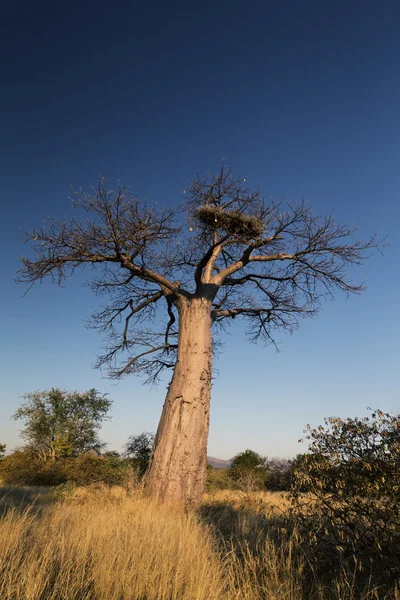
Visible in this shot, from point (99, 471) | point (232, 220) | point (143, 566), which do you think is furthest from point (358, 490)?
point (99, 471)

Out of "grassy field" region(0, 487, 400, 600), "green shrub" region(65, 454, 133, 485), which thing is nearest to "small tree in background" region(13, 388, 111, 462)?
"green shrub" region(65, 454, 133, 485)

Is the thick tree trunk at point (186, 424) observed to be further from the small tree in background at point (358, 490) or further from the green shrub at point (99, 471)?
the small tree in background at point (358, 490)

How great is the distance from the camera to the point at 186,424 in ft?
18.8

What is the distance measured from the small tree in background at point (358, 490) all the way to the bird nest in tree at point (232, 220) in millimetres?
4425

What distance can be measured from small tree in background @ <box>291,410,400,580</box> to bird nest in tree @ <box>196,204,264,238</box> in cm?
442

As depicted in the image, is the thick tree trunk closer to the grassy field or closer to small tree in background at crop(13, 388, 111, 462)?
the grassy field

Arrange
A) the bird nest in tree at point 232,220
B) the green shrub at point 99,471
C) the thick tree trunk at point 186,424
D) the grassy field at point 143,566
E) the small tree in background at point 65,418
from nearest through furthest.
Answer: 1. the grassy field at point 143,566
2. the thick tree trunk at point 186,424
3. the bird nest in tree at point 232,220
4. the green shrub at point 99,471
5. the small tree in background at point 65,418

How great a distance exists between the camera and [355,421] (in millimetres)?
2797

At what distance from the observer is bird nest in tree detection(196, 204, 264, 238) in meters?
6.67

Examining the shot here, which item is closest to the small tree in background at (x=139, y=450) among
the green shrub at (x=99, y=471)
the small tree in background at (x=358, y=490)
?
the green shrub at (x=99, y=471)

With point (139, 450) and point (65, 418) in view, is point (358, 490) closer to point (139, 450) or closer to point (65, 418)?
point (139, 450)

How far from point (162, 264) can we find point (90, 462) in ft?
17.2

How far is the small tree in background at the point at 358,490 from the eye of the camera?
2.39 metres

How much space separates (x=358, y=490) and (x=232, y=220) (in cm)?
505
